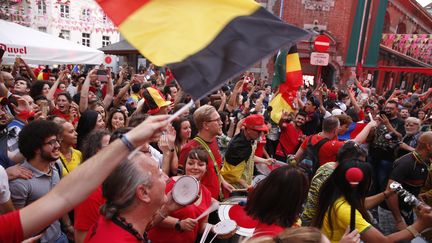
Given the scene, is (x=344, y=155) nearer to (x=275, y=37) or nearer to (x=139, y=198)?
(x=275, y=37)

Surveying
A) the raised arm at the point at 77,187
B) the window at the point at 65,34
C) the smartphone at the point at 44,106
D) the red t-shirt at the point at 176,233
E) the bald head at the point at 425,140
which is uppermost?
the raised arm at the point at 77,187

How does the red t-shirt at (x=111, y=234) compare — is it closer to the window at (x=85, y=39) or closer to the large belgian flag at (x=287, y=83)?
the large belgian flag at (x=287, y=83)

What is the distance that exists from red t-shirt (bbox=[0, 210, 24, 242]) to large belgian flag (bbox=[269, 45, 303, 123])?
5.74 meters

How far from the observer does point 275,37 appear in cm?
199

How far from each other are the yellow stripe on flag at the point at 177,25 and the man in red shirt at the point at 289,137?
4.40 meters

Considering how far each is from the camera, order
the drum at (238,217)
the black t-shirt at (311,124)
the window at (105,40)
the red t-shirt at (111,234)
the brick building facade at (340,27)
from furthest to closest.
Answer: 1. the window at (105,40)
2. the brick building facade at (340,27)
3. the black t-shirt at (311,124)
4. the drum at (238,217)
5. the red t-shirt at (111,234)

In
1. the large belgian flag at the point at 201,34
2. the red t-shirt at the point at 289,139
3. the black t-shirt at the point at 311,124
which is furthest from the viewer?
the black t-shirt at the point at 311,124

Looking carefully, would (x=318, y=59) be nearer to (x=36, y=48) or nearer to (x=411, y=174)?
(x=36, y=48)

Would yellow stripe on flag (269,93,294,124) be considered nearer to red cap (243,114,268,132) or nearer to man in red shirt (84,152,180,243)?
red cap (243,114,268,132)

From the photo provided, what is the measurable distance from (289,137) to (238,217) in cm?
375

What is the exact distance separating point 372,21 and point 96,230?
2716cm

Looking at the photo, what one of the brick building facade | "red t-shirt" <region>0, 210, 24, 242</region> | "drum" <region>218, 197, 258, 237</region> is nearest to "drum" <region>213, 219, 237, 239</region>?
"drum" <region>218, 197, 258, 237</region>

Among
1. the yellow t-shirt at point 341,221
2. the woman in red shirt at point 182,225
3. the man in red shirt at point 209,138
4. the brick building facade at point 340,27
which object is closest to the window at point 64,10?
the brick building facade at point 340,27

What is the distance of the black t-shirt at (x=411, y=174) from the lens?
4.25m
